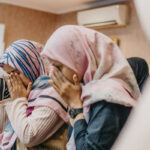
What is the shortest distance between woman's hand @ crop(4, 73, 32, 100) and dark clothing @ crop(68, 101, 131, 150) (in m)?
0.56

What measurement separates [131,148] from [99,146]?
25.1 inches

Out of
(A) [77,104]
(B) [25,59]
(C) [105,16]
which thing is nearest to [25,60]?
(B) [25,59]

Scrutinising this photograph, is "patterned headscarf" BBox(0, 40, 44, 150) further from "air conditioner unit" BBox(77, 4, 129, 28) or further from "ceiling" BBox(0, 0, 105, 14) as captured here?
"ceiling" BBox(0, 0, 105, 14)

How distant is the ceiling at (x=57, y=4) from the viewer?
13.0ft

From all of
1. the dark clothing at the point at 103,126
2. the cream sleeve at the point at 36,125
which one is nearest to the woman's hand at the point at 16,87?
the cream sleeve at the point at 36,125

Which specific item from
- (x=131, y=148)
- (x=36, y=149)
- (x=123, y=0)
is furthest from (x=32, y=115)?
(x=123, y=0)

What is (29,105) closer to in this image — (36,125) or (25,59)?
(36,125)

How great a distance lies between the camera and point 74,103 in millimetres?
1041

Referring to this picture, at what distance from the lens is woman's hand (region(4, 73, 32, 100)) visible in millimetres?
1358

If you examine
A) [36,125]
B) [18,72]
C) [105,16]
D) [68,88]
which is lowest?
[36,125]

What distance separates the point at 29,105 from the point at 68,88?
31cm

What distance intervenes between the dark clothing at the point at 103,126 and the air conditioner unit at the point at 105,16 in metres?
2.73

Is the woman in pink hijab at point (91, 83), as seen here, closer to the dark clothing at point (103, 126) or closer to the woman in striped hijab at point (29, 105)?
the dark clothing at point (103, 126)

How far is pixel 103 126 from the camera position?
858mm
